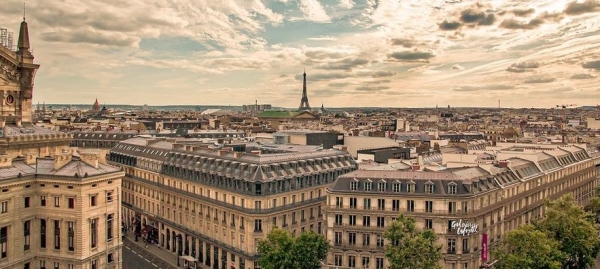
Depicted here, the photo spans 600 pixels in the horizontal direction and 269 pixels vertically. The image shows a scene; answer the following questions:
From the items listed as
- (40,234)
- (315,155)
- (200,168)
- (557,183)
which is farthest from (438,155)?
(40,234)

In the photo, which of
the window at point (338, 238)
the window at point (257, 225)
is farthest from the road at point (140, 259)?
the window at point (338, 238)

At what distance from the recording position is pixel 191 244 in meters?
99.3

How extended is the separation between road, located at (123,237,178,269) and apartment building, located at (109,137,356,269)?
14.3ft

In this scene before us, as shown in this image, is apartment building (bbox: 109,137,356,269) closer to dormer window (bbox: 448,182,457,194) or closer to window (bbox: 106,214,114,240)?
dormer window (bbox: 448,182,457,194)

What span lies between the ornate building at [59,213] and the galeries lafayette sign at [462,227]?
4632cm

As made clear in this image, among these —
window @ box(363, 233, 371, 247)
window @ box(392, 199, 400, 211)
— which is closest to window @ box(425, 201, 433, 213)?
window @ box(392, 199, 400, 211)

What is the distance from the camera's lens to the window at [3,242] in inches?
2601

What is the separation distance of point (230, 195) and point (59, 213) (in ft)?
89.9

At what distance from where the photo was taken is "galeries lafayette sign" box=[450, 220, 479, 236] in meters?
77.2

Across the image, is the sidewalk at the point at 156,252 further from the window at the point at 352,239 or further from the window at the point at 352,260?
the window at the point at 352,239

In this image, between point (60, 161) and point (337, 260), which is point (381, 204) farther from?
point (60, 161)

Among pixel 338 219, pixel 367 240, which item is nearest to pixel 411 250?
pixel 367 240

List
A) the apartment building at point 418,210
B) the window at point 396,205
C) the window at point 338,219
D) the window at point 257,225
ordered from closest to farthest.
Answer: the apartment building at point 418,210
the window at point 396,205
the window at point 338,219
the window at point 257,225

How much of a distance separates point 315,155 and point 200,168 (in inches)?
807
